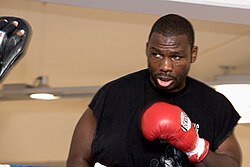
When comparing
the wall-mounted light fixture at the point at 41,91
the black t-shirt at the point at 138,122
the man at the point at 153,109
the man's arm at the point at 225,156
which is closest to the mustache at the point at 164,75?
the man at the point at 153,109

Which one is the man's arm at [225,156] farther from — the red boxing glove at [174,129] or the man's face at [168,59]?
the man's face at [168,59]

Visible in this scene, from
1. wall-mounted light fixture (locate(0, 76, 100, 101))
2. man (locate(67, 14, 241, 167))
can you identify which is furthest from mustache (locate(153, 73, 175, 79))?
wall-mounted light fixture (locate(0, 76, 100, 101))

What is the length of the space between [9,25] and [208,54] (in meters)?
3.05

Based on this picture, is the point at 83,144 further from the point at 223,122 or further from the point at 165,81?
the point at 223,122

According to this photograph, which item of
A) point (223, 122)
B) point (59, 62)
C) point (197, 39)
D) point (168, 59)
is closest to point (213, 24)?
point (197, 39)

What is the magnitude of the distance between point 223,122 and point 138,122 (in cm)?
27

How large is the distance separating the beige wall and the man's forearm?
1.84 m

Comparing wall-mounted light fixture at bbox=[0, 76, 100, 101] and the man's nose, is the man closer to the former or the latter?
Answer: the man's nose

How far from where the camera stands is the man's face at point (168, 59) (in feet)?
5.56

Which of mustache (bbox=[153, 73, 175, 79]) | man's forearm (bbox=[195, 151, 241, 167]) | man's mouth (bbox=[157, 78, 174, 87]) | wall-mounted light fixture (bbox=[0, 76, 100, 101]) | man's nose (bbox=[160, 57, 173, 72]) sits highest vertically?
wall-mounted light fixture (bbox=[0, 76, 100, 101])

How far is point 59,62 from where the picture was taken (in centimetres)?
433

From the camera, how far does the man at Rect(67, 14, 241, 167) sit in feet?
5.63

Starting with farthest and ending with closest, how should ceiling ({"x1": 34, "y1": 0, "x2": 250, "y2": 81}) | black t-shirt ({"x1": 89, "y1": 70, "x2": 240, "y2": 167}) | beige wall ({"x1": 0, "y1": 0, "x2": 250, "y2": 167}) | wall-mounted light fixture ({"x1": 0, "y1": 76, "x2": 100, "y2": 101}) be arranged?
wall-mounted light fixture ({"x1": 0, "y1": 76, "x2": 100, "y2": 101}), beige wall ({"x1": 0, "y1": 0, "x2": 250, "y2": 167}), ceiling ({"x1": 34, "y1": 0, "x2": 250, "y2": 81}), black t-shirt ({"x1": 89, "y1": 70, "x2": 240, "y2": 167})

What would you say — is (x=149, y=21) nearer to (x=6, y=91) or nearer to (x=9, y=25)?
(x=6, y=91)
